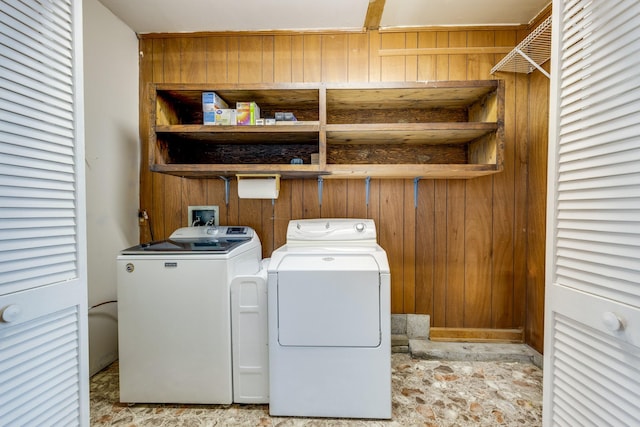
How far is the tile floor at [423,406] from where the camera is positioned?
1640 millimetres

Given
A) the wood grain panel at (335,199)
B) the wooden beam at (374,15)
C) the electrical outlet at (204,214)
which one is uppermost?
the wooden beam at (374,15)

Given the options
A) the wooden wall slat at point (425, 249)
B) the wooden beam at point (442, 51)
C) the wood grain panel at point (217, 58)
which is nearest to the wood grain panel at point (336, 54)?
the wooden beam at point (442, 51)

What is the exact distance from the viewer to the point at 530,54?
2.10 m

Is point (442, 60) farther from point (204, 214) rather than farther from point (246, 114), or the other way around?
point (204, 214)

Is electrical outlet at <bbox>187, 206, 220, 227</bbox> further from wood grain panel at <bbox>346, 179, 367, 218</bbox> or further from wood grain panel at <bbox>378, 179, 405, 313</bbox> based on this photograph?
wood grain panel at <bbox>378, 179, 405, 313</bbox>

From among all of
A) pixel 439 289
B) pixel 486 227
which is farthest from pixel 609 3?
pixel 439 289

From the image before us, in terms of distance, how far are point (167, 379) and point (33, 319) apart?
103cm

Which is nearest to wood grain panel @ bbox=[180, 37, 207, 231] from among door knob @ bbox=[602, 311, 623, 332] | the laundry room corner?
the laundry room corner

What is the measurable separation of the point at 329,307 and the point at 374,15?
2023mm

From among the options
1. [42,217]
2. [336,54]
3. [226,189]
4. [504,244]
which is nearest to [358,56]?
[336,54]

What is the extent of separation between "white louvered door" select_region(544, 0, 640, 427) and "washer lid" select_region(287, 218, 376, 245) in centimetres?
111

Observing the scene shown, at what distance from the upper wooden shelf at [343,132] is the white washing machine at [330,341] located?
712 millimetres

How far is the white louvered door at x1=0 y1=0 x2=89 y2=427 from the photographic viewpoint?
0.88 metres

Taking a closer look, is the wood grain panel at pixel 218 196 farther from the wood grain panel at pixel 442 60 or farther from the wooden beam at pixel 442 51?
the wood grain panel at pixel 442 60
